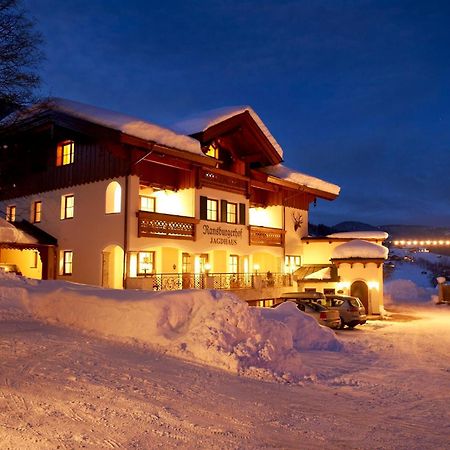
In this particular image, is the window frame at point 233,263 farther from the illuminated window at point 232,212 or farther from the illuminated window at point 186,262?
the illuminated window at point 186,262

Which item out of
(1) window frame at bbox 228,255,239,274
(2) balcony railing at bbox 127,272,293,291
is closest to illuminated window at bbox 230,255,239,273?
(1) window frame at bbox 228,255,239,274

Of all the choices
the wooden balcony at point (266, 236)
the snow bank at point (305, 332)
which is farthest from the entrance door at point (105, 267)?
the snow bank at point (305, 332)

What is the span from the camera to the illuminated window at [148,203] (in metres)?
24.8

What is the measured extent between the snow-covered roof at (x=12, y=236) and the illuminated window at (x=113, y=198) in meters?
4.19

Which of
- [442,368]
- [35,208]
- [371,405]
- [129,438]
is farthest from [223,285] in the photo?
[129,438]

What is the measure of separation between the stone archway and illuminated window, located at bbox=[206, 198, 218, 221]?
4.99 m

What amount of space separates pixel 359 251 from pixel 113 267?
584 inches

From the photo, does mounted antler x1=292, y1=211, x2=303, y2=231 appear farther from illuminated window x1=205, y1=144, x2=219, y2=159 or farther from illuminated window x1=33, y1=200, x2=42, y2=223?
illuminated window x1=33, y1=200, x2=42, y2=223

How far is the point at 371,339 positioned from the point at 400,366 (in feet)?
17.6

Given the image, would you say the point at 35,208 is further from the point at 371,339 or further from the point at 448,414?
the point at 448,414

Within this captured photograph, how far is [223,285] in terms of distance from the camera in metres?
24.4

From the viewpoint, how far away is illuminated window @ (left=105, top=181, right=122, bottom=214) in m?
22.4

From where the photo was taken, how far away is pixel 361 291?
30031 mm

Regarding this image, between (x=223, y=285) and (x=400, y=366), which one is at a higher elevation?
(x=223, y=285)
